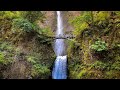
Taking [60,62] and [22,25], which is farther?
[60,62]

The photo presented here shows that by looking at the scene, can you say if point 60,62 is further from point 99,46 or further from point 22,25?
point 99,46

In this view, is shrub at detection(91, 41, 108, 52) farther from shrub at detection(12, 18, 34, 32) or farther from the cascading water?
shrub at detection(12, 18, 34, 32)

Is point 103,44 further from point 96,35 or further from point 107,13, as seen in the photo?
point 107,13

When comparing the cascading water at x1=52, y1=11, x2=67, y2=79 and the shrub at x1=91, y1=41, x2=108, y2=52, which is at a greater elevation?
the shrub at x1=91, y1=41, x2=108, y2=52

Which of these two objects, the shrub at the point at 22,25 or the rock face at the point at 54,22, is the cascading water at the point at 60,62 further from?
the shrub at the point at 22,25

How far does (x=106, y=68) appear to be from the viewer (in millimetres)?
13203

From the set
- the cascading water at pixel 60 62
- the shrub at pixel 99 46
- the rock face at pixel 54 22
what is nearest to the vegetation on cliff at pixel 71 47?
the shrub at pixel 99 46

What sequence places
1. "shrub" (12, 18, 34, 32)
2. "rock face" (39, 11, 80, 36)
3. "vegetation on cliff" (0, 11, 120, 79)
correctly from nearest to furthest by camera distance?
"vegetation on cliff" (0, 11, 120, 79)
"shrub" (12, 18, 34, 32)
"rock face" (39, 11, 80, 36)

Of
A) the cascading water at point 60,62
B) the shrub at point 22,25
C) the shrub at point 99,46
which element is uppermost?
the shrub at point 22,25

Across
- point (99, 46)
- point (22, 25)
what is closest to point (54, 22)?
point (22, 25)

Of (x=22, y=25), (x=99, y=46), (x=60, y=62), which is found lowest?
(x=60, y=62)

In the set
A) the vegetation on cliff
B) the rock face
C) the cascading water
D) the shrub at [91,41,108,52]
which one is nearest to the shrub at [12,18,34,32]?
the vegetation on cliff

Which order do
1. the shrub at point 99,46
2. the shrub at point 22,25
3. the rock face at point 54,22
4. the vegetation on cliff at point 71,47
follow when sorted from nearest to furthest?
1. the vegetation on cliff at point 71,47
2. the shrub at point 99,46
3. the shrub at point 22,25
4. the rock face at point 54,22

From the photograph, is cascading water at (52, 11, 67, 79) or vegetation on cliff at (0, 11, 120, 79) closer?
vegetation on cliff at (0, 11, 120, 79)
